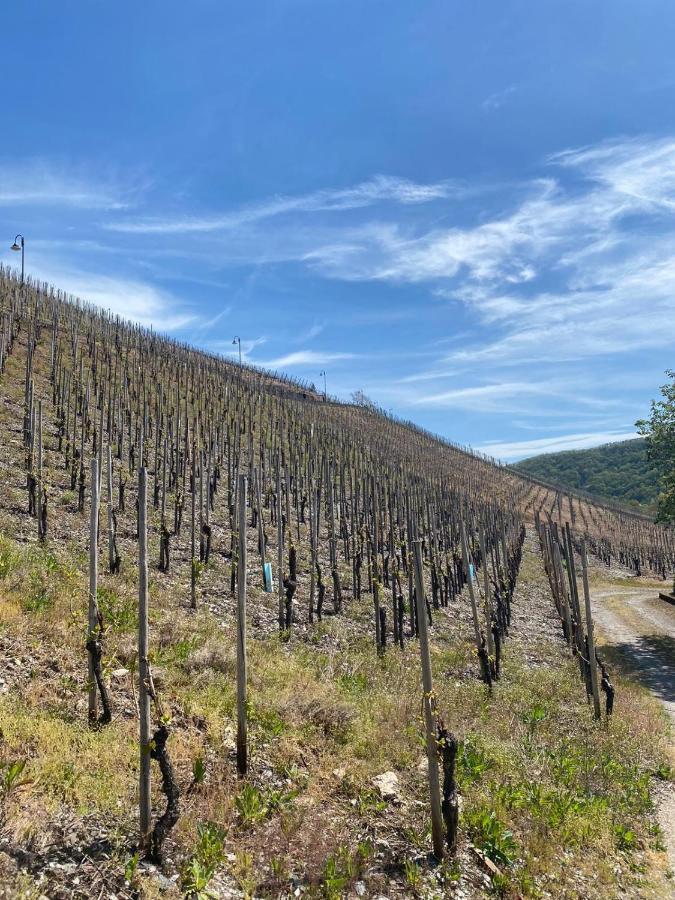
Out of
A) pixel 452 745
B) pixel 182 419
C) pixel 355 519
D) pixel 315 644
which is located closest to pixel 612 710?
pixel 315 644

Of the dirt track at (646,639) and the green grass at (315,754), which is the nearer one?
the green grass at (315,754)

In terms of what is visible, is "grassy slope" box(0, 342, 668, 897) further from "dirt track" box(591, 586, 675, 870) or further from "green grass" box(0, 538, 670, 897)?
"dirt track" box(591, 586, 675, 870)

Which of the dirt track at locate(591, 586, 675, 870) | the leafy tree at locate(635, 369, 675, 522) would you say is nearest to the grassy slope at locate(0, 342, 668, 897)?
the dirt track at locate(591, 586, 675, 870)

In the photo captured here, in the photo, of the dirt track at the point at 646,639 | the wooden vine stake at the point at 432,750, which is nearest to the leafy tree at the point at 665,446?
the dirt track at the point at 646,639

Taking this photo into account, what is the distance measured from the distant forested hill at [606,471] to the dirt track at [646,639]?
69.3m

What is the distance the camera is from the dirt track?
31.7 ft

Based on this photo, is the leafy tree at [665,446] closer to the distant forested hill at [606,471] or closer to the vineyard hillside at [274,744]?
the vineyard hillside at [274,744]

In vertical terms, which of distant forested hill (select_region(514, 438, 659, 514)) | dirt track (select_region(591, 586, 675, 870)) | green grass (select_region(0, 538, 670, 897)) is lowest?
dirt track (select_region(591, 586, 675, 870))

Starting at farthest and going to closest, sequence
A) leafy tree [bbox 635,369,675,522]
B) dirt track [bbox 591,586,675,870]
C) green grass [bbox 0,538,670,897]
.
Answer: leafy tree [bbox 635,369,675,522] < dirt track [bbox 591,586,675,870] < green grass [bbox 0,538,670,897]

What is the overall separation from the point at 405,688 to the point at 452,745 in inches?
207

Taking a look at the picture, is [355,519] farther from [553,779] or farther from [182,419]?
[553,779]

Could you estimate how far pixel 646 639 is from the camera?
69.1ft

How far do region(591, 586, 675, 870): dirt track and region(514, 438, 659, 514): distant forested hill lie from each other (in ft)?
227

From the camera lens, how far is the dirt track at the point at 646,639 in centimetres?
967
